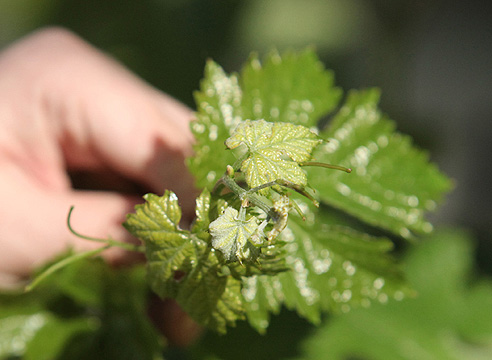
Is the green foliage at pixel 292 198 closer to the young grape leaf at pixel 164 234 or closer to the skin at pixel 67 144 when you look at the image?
the young grape leaf at pixel 164 234

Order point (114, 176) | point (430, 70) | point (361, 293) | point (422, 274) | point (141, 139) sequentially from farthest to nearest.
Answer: point (430, 70), point (422, 274), point (114, 176), point (141, 139), point (361, 293)

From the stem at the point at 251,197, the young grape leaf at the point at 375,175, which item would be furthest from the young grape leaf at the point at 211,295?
the young grape leaf at the point at 375,175

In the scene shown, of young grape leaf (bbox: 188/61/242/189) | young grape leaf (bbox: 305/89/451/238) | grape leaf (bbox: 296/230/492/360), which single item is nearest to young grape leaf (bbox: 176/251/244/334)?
young grape leaf (bbox: 188/61/242/189)

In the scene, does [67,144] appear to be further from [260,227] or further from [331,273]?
[260,227]

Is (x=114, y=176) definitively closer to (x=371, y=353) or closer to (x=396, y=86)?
(x=371, y=353)

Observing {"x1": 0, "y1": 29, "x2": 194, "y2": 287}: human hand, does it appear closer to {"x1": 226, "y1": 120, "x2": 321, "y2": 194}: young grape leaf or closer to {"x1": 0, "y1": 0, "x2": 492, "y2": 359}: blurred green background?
{"x1": 226, "y1": 120, "x2": 321, "y2": 194}: young grape leaf

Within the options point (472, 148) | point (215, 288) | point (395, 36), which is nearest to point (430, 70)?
point (395, 36)
